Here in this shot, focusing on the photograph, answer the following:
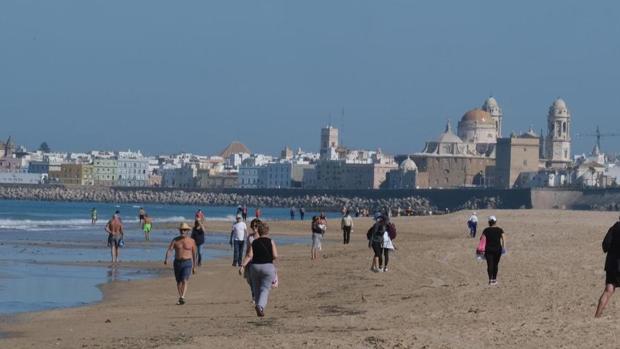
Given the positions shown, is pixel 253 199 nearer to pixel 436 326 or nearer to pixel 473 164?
pixel 473 164

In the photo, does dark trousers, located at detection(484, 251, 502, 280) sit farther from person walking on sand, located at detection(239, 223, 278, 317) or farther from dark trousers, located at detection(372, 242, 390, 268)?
person walking on sand, located at detection(239, 223, 278, 317)

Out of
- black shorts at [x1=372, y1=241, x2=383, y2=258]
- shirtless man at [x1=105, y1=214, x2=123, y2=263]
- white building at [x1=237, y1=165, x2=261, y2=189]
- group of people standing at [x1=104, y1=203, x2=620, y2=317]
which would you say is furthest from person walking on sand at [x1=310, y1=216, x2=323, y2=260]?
white building at [x1=237, y1=165, x2=261, y2=189]

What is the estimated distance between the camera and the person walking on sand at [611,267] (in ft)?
41.2

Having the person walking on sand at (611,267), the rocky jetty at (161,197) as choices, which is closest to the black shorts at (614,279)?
the person walking on sand at (611,267)

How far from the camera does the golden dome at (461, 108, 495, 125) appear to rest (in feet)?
563

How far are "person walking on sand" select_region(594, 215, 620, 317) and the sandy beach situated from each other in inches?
5.6

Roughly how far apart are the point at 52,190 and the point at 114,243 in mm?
152362

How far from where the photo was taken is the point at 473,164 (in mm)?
161125

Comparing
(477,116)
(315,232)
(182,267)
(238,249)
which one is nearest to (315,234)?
(315,232)

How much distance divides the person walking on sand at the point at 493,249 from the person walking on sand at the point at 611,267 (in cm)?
427

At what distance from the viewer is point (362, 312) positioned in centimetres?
1445

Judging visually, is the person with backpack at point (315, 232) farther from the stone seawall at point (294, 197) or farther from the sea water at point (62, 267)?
the stone seawall at point (294, 197)

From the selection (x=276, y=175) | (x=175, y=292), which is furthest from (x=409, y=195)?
(x=175, y=292)

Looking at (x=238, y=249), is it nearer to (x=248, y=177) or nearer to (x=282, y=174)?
(x=282, y=174)
